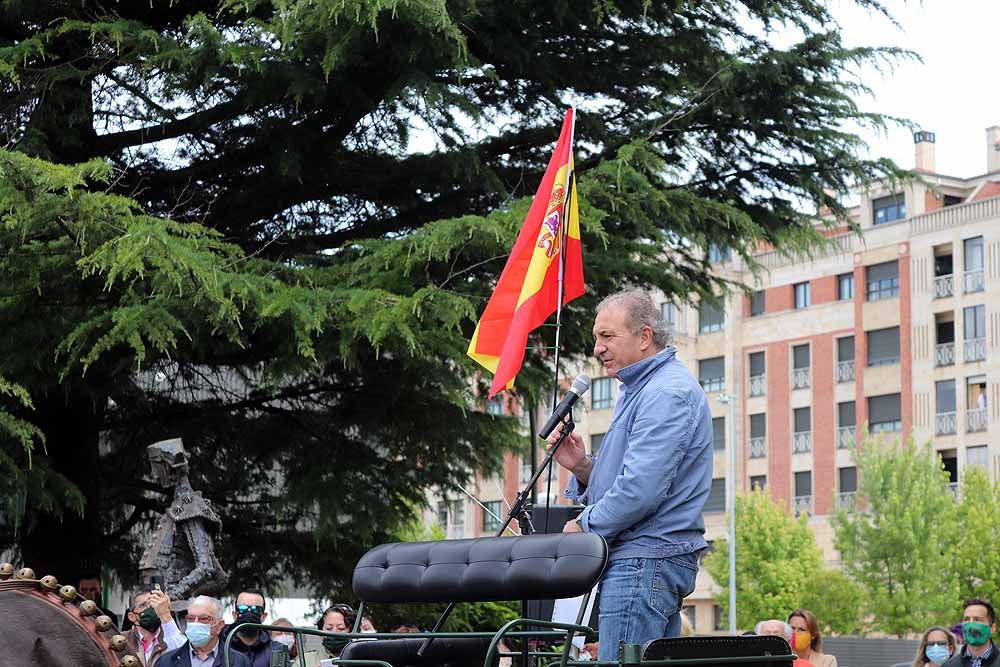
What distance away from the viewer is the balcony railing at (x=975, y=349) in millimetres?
54162

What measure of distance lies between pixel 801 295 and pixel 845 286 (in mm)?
2102

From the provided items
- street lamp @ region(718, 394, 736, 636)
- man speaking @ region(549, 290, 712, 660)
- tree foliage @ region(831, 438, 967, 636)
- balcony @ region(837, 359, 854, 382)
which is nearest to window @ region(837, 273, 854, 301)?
balcony @ region(837, 359, 854, 382)

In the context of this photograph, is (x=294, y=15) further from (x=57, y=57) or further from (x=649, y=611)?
(x=649, y=611)

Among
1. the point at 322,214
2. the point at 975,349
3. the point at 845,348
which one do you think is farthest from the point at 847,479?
the point at 322,214

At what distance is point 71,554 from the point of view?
532 inches

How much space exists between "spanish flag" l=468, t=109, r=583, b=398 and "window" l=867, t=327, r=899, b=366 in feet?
166

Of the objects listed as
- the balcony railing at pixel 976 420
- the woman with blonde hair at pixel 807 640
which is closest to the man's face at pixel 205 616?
the woman with blonde hair at pixel 807 640

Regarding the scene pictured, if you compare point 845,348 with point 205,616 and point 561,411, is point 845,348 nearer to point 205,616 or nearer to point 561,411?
point 205,616

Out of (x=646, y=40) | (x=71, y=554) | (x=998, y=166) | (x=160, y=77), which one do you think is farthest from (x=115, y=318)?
(x=998, y=166)

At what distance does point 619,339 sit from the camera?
5.17 m

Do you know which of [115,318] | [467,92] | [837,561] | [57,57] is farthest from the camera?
[837,561]

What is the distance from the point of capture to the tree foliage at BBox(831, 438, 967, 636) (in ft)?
145

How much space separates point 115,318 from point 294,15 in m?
2.65

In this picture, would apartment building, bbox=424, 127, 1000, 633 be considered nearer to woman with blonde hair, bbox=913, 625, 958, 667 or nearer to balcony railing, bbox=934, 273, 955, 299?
balcony railing, bbox=934, 273, 955, 299
